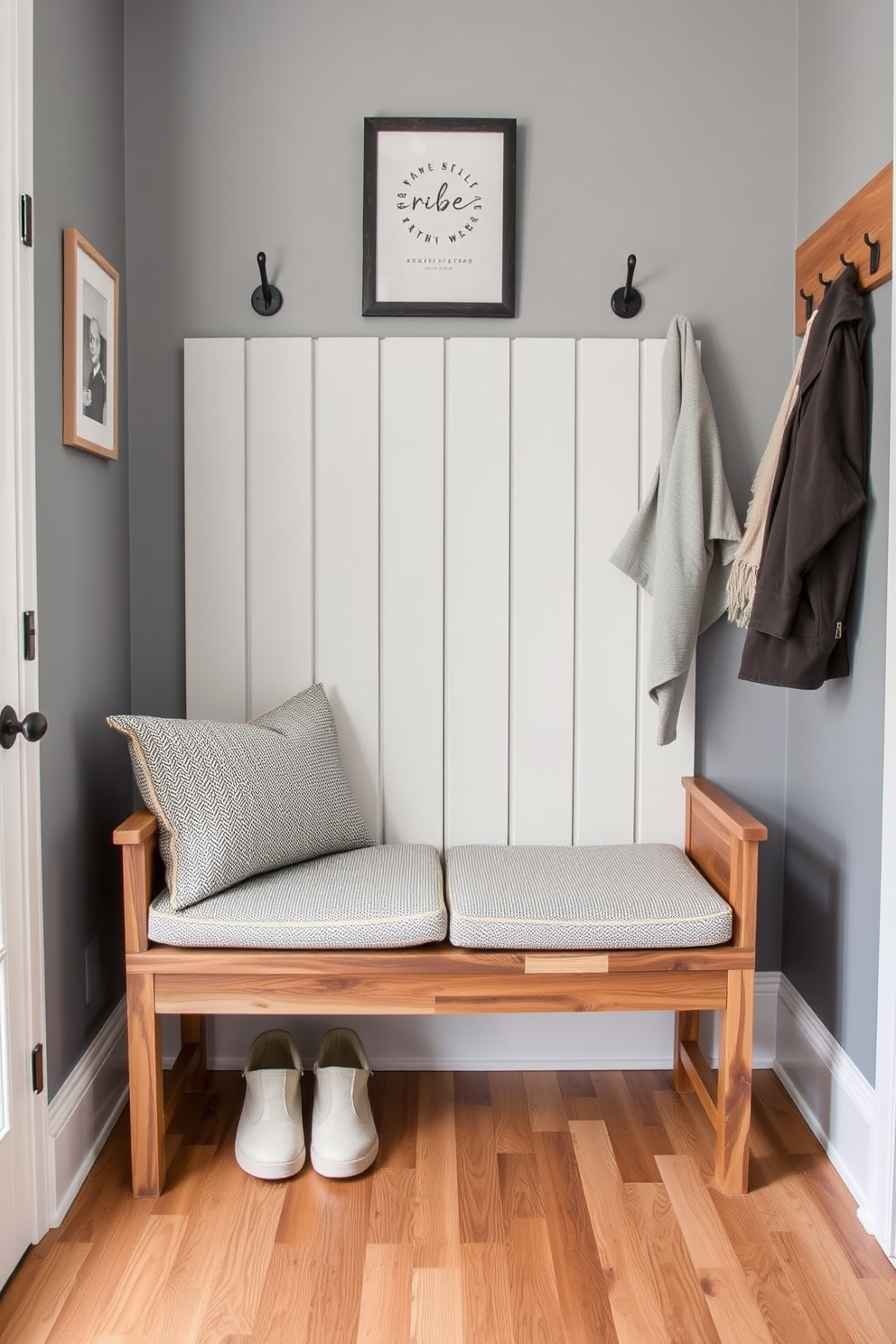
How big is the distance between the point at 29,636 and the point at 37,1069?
0.74 m

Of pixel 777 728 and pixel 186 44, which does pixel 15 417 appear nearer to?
pixel 186 44

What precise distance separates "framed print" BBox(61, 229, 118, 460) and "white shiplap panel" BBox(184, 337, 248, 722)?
0.18 m

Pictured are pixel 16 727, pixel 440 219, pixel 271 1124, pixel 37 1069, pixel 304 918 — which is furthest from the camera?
pixel 440 219

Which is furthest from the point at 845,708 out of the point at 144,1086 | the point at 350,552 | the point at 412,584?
the point at 144,1086

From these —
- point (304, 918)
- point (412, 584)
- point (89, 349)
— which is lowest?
point (304, 918)

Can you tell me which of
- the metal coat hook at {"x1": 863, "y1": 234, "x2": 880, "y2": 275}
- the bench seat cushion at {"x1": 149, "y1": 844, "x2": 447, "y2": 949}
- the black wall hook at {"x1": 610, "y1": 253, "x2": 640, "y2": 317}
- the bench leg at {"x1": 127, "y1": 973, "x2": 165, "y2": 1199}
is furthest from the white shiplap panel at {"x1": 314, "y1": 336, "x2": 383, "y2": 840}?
the metal coat hook at {"x1": 863, "y1": 234, "x2": 880, "y2": 275}

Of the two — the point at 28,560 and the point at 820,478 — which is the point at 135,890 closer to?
the point at 28,560

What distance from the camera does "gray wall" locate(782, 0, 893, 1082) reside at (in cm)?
181

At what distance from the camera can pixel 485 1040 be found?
232 centimetres

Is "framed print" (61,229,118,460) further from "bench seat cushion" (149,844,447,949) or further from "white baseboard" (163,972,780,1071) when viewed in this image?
"white baseboard" (163,972,780,1071)

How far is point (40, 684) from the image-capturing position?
5.70ft

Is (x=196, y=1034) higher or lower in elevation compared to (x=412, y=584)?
lower

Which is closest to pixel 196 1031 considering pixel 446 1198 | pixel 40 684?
pixel 446 1198

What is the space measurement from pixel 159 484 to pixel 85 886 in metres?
0.91
